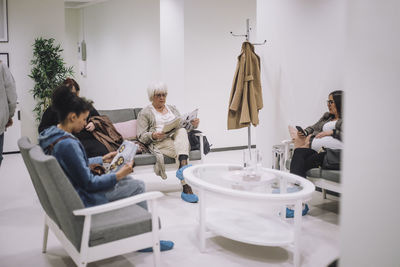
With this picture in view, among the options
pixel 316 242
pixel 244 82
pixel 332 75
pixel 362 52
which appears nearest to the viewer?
pixel 362 52

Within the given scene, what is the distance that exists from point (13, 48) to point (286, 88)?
17.4ft

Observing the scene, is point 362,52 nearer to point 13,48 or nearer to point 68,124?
point 68,124

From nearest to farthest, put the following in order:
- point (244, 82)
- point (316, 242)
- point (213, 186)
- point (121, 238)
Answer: point (121, 238)
point (213, 186)
point (316, 242)
point (244, 82)

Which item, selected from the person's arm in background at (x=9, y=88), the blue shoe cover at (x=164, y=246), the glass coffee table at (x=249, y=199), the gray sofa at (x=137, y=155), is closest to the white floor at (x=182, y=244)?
the blue shoe cover at (x=164, y=246)

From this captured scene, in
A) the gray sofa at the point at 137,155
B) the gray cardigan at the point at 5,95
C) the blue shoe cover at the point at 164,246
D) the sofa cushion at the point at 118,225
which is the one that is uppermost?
the gray cardigan at the point at 5,95

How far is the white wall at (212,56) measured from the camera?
7617 millimetres

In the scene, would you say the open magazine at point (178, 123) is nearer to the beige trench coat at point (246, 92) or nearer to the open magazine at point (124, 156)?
the beige trench coat at point (246, 92)

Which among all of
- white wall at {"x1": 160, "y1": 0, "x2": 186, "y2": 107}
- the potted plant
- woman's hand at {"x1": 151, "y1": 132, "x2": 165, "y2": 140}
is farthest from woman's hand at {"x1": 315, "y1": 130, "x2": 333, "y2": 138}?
the potted plant

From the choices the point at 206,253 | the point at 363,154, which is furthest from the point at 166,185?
the point at 363,154

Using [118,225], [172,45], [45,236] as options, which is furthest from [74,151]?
[172,45]

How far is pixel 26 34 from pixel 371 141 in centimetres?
768

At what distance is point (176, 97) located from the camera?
6652mm

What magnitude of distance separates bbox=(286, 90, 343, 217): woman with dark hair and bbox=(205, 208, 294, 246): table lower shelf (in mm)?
601

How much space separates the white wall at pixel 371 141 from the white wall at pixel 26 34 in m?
7.43
